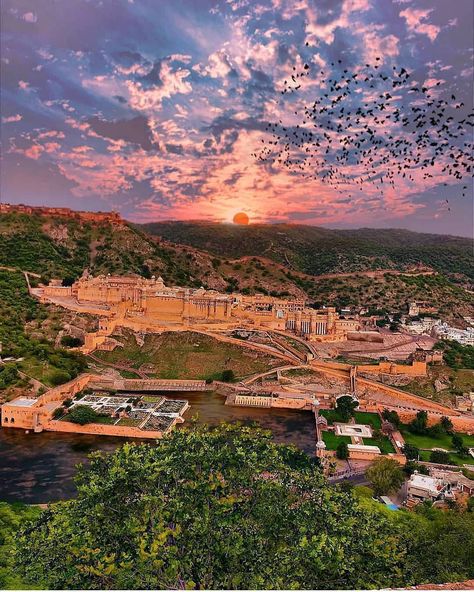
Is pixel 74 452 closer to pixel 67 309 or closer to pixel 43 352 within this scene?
pixel 43 352

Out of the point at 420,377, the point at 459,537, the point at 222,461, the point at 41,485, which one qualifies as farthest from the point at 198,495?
the point at 420,377

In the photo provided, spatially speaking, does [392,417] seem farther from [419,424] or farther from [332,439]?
[332,439]

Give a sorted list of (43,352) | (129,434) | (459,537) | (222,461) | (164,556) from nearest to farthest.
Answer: (164,556) < (222,461) < (459,537) < (129,434) < (43,352)

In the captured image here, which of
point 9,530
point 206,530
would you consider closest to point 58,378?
point 9,530

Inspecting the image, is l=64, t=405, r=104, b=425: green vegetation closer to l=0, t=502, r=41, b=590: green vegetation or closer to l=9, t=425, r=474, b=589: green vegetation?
l=0, t=502, r=41, b=590: green vegetation

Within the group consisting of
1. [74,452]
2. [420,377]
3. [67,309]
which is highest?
[67,309]

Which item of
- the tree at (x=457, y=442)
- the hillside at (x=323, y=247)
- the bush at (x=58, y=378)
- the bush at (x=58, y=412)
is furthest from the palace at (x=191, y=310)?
the hillside at (x=323, y=247)
